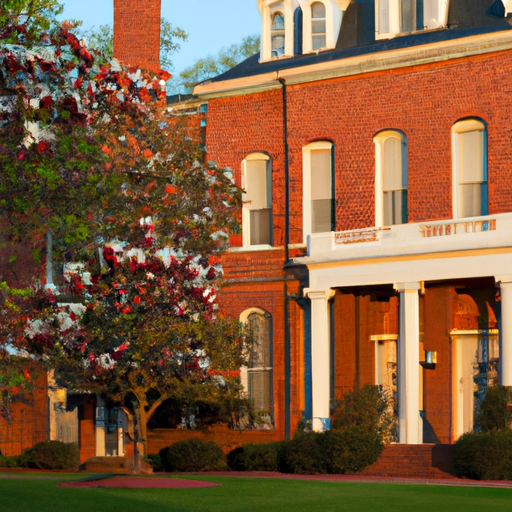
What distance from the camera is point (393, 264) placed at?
105 ft

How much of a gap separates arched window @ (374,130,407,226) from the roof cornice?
191cm

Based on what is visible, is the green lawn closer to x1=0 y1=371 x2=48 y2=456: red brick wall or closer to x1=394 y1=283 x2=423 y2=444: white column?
x1=394 y1=283 x2=423 y2=444: white column

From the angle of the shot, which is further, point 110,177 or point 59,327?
point 59,327

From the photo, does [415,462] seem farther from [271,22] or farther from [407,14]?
[271,22]

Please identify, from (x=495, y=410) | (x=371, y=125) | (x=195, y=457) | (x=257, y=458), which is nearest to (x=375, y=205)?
(x=371, y=125)

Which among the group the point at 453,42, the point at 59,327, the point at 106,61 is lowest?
the point at 59,327

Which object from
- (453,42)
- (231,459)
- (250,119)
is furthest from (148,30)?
(231,459)

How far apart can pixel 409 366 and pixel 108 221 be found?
374 inches

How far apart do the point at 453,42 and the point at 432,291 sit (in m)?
6.36

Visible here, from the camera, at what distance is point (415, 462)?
29.0m

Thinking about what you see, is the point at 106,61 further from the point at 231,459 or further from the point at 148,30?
the point at 148,30

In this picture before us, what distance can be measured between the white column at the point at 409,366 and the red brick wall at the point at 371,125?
9.51 feet

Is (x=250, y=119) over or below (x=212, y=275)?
over

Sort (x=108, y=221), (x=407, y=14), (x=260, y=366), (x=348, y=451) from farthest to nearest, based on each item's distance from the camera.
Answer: (x=260, y=366)
(x=407, y=14)
(x=348, y=451)
(x=108, y=221)
